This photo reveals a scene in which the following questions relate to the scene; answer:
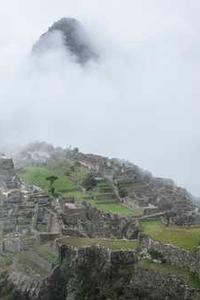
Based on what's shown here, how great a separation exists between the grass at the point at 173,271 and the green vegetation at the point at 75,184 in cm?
2177

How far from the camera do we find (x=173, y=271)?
26.2 meters

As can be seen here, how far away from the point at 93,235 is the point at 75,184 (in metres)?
19.4

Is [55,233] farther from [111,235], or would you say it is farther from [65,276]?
[65,276]

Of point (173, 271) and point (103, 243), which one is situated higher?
point (103, 243)

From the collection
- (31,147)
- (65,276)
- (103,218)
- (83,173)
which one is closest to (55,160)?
(83,173)

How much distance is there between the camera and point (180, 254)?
2630 centimetres

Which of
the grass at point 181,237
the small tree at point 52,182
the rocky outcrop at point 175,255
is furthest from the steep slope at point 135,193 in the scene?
the rocky outcrop at point 175,255

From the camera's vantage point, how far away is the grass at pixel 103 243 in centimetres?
3319

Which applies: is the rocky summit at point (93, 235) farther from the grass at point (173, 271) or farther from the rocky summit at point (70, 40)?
the rocky summit at point (70, 40)

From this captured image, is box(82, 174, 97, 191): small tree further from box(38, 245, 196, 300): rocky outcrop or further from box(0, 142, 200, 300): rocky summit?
box(38, 245, 196, 300): rocky outcrop

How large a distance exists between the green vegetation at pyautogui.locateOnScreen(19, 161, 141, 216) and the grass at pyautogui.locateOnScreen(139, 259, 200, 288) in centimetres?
2177

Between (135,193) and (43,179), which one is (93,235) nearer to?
(135,193)

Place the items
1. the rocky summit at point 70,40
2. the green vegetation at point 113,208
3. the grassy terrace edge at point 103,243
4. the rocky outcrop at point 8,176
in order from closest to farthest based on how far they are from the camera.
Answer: the grassy terrace edge at point 103,243 < the green vegetation at point 113,208 < the rocky outcrop at point 8,176 < the rocky summit at point 70,40

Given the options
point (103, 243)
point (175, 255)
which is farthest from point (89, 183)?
point (175, 255)
